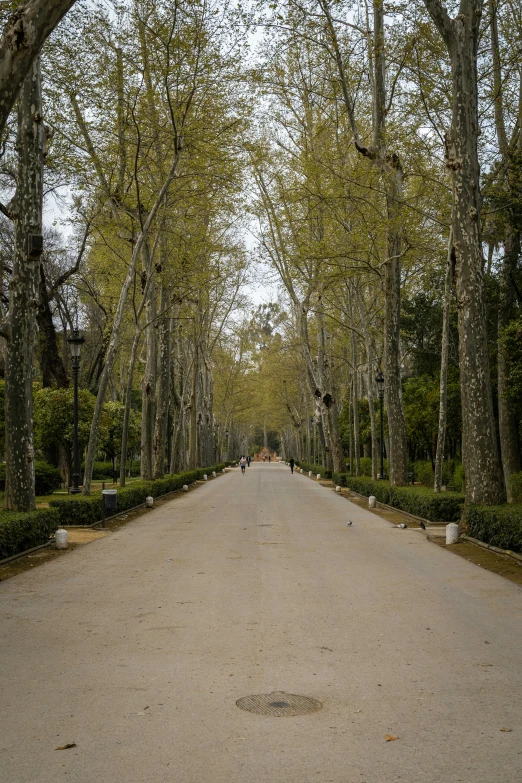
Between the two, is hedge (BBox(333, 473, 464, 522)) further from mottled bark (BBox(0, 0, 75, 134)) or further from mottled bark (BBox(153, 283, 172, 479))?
mottled bark (BBox(0, 0, 75, 134))

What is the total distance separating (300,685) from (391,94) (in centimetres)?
2090

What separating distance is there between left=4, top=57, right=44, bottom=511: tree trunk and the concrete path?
10.1 feet

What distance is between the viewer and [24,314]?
1595 cm

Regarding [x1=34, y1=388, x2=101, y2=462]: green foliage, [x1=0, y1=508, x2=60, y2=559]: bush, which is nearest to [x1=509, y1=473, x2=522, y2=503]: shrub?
[x1=0, y1=508, x2=60, y2=559]: bush

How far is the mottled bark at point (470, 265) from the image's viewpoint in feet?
53.0

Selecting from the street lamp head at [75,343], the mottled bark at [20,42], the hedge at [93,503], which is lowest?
the hedge at [93,503]

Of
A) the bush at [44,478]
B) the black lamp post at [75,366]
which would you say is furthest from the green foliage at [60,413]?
the black lamp post at [75,366]

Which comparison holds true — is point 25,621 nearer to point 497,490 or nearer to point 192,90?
point 497,490

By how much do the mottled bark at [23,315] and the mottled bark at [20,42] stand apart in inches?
310

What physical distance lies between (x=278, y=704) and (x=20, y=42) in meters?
6.61

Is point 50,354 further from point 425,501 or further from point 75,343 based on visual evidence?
point 425,501

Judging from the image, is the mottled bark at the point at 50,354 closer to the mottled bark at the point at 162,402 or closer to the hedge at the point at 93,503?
the mottled bark at the point at 162,402

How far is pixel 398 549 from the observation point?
14797 millimetres

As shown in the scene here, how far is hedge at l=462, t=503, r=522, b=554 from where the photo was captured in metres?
13.0
